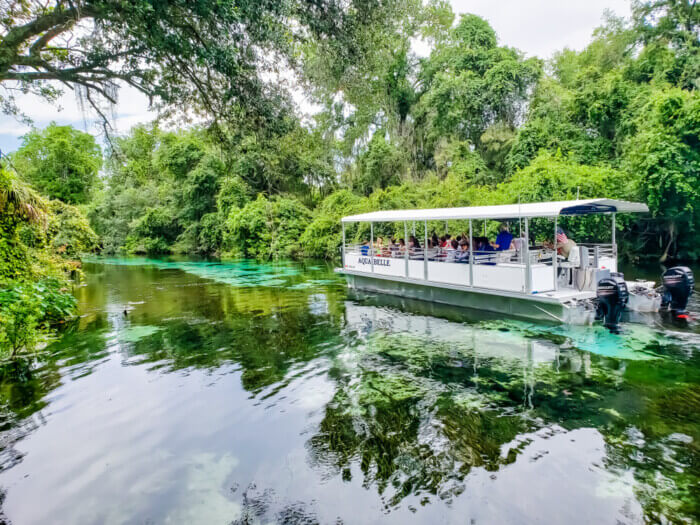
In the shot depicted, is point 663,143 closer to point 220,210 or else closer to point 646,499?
point 646,499

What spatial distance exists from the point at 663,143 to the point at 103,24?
20.3 meters

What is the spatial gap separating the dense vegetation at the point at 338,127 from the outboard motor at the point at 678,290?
309 inches

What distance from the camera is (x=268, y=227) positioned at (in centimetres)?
3788

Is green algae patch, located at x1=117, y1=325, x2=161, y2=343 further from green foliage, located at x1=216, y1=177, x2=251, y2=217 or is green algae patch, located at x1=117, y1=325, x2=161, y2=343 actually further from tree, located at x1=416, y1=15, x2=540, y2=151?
green foliage, located at x1=216, y1=177, x2=251, y2=217

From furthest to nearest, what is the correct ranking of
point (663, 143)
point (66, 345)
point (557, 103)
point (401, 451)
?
1. point (557, 103)
2. point (663, 143)
3. point (66, 345)
4. point (401, 451)

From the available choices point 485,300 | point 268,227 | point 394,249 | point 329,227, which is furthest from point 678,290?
point 268,227

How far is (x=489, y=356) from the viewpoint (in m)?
9.02

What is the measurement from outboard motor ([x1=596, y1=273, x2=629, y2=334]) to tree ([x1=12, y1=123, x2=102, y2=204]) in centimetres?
5256

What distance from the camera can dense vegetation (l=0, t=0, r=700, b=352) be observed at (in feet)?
28.4

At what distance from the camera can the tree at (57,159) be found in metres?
50.2

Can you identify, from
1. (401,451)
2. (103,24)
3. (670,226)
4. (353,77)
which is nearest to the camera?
(401,451)

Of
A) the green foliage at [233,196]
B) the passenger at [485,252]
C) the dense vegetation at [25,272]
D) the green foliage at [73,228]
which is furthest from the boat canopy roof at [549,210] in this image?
the green foliage at [233,196]

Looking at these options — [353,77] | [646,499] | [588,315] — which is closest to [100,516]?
[646,499]

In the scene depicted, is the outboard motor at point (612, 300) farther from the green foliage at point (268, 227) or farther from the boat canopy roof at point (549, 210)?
the green foliage at point (268, 227)
